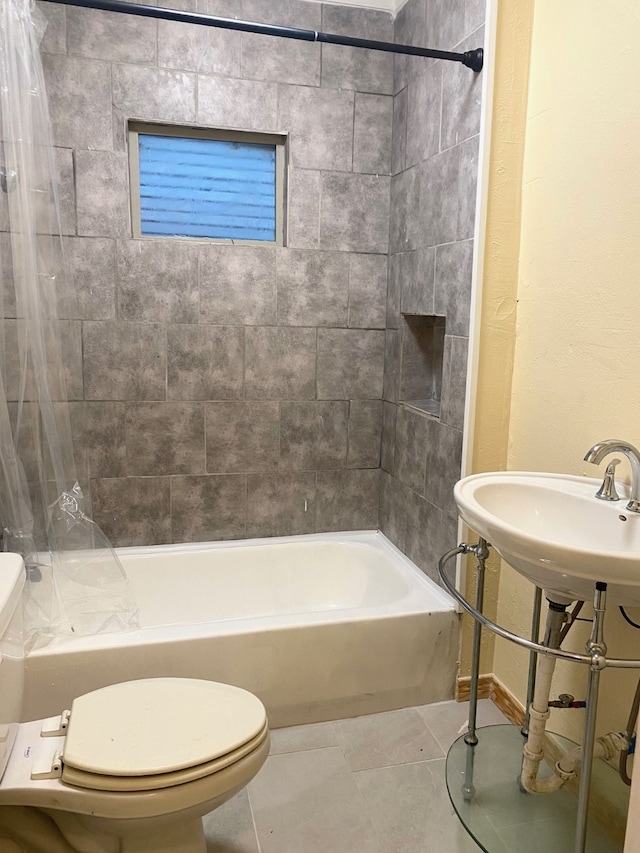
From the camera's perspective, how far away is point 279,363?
2.76 m

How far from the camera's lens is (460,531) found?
7.27ft

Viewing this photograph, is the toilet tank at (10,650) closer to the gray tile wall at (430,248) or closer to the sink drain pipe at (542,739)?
the sink drain pipe at (542,739)

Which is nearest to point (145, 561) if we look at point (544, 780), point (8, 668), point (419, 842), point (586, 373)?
point (8, 668)

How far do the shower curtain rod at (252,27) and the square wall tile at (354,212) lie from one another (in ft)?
2.29

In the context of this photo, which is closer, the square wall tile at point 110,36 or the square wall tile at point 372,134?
the square wall tile at point 110,36

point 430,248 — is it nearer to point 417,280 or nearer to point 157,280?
point 417,280

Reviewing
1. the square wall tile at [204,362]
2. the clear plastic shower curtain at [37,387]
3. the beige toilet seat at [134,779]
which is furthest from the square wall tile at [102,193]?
the beige toilet seat at [134,779]

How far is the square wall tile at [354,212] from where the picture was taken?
2703mm

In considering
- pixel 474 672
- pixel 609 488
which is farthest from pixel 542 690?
pixel 609 488

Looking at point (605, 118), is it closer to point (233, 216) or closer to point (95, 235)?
point (233, 216)

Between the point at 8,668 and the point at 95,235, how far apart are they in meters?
1.67

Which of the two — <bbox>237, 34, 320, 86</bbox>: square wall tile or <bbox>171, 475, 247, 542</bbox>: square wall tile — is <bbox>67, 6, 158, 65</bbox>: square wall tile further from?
<bbox>171, 475, 247, 542</bbox>: square wall tile

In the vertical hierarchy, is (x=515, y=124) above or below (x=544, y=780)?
above

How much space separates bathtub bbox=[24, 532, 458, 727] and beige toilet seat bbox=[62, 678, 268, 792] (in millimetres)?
411
